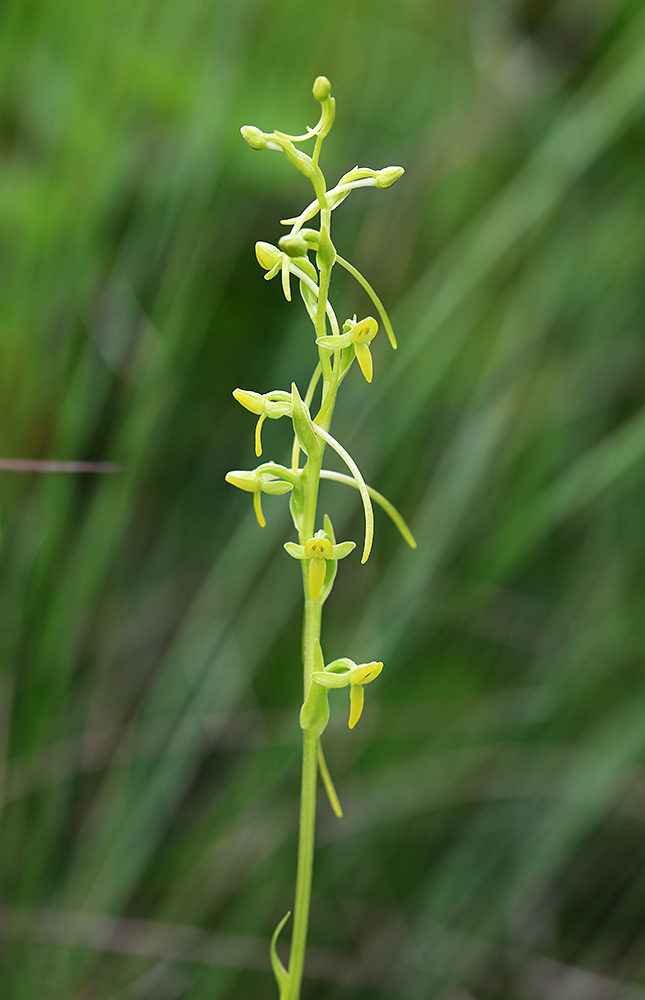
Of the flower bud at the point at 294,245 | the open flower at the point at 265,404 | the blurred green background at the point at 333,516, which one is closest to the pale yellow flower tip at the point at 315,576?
the open flower at the point at 265,404

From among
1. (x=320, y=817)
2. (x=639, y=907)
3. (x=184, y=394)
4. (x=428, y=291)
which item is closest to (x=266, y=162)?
(x=428, y=291)

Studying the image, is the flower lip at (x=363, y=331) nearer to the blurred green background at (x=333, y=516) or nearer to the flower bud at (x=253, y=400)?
the flower bud at (x=253, y=400)

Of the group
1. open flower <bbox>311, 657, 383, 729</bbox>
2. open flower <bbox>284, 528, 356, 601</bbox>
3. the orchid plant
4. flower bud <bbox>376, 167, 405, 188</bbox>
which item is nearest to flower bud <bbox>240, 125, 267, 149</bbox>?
the orchid plant

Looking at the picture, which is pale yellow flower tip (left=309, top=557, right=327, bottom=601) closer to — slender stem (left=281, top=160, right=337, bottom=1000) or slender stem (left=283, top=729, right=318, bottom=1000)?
slender stem (left=281, top=160, right=337, bottom=1000)

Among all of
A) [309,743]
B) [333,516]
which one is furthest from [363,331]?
[333,516]

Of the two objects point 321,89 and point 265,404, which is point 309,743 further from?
point 321,89

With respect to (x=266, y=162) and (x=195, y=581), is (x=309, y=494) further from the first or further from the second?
(x=195, y=581)
